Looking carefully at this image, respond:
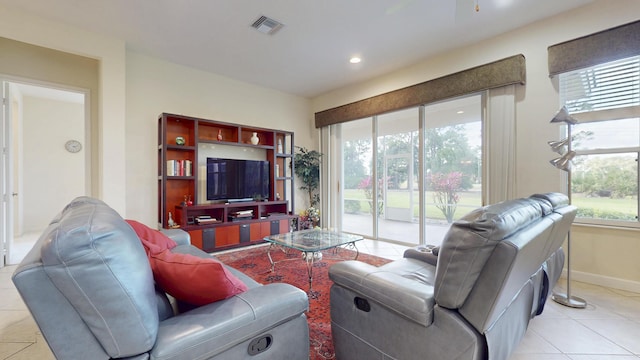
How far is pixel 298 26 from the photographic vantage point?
3105 mm

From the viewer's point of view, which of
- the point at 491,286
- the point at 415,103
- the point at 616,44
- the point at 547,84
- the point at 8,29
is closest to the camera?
the point at 491,286

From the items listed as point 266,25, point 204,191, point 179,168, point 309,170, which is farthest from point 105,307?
point 309,170

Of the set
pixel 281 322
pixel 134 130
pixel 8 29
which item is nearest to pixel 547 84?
pixel 281 322

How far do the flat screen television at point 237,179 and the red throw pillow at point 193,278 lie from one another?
313 centimetres

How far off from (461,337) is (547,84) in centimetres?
318

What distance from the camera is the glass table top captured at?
2.68 m

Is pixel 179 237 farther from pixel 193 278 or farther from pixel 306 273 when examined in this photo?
pixel 193 278

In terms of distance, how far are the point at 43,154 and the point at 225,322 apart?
698 cm

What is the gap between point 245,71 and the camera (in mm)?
4367

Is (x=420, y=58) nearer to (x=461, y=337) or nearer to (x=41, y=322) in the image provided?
(x=461, y=337)

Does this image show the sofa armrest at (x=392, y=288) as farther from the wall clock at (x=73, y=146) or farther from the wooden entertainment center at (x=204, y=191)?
the wall clock at (x=73, y=146)

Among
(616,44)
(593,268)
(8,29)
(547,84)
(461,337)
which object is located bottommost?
(593,268)

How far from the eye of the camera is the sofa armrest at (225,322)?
3.03 ft

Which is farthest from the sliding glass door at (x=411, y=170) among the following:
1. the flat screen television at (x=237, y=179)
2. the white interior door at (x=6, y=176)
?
the white interior door at (x=6, y=176)
